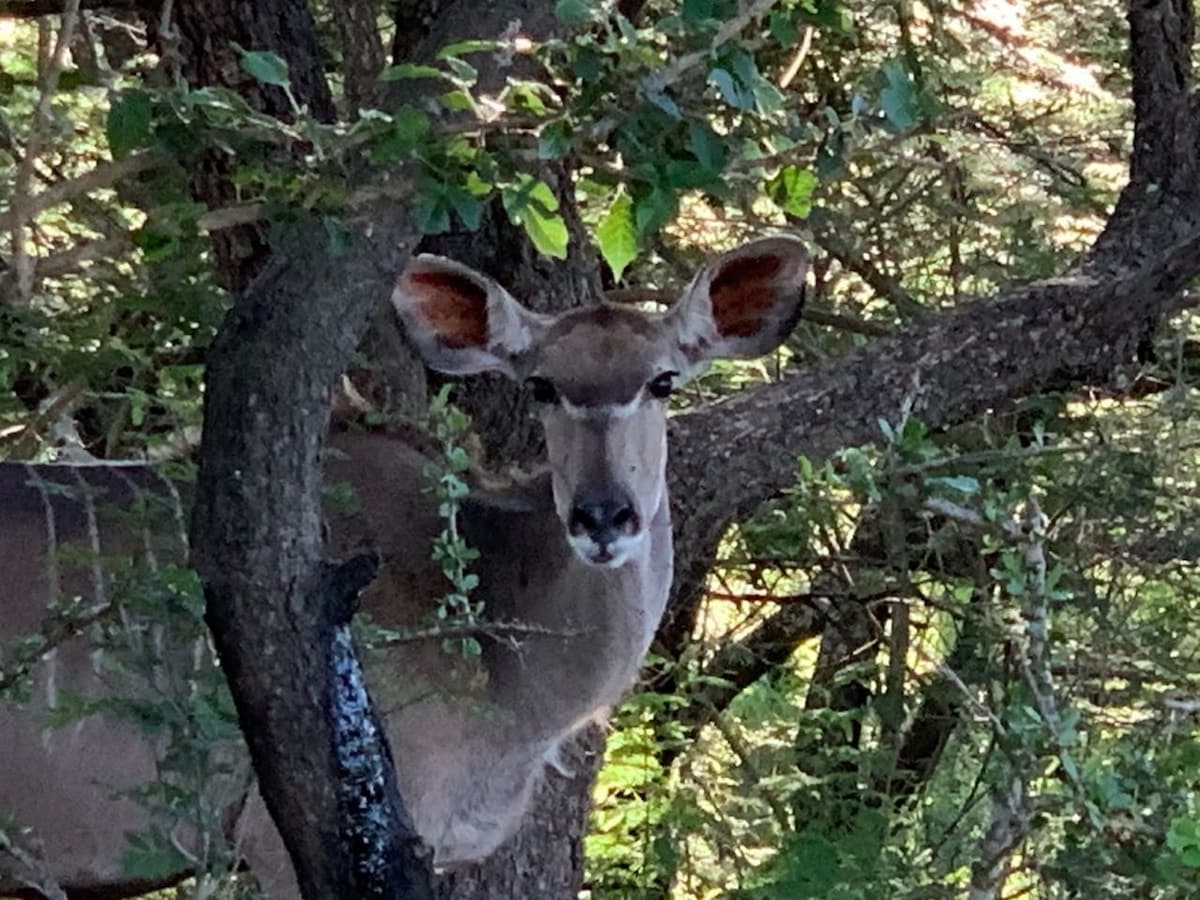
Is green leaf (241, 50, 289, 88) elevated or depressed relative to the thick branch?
elevated

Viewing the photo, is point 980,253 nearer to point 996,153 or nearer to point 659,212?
point 996,153

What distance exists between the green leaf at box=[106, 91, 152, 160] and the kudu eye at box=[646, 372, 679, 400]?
2.30 meters

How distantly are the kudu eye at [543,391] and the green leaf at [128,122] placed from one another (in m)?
2.26

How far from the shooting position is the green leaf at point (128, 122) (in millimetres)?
2562

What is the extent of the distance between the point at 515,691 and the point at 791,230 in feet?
6.87

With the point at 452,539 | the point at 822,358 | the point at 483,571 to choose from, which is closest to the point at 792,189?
the point at 452,539

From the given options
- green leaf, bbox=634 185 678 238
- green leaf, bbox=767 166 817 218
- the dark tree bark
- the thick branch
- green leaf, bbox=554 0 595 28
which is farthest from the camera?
the thick branch

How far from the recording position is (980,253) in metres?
6.94

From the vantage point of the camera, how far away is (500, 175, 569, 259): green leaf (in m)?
2.80

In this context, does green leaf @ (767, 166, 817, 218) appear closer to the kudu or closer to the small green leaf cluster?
the small green leaf cluster

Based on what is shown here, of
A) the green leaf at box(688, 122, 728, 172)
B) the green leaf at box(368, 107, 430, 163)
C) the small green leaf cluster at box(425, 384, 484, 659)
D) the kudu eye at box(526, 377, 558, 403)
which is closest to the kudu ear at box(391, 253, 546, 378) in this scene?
the kudu eye at box(526, 377, 558, 403)

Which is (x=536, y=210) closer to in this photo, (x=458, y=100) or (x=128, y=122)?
(x=458, y=100)

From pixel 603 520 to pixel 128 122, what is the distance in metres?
2.07

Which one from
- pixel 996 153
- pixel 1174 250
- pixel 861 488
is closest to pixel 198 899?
pixel 861 488
